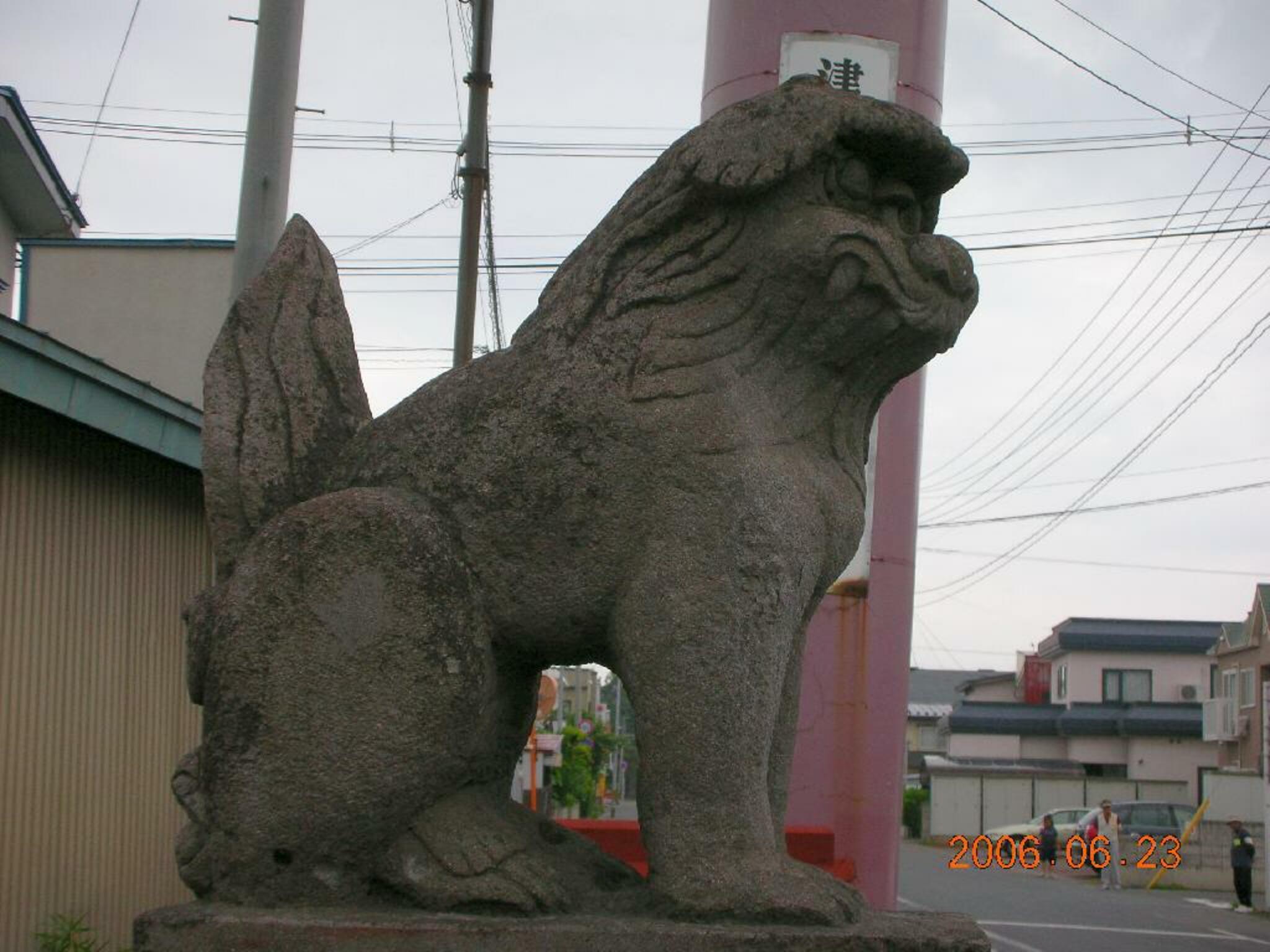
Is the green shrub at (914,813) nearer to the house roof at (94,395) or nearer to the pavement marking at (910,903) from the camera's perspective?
the pavement marking at (910,903)

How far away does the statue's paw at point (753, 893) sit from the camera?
8.38 feet

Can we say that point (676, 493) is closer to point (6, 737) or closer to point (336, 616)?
point (336, 616)

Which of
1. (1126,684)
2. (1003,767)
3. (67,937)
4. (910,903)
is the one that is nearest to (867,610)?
(67,937)

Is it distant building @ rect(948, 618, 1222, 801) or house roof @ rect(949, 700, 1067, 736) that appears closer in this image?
distant building @ rect(948, 618, 1222, 801)

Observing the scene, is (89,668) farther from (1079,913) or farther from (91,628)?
(1079,913)

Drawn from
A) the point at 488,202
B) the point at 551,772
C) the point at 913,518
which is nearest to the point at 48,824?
the point at 913,518

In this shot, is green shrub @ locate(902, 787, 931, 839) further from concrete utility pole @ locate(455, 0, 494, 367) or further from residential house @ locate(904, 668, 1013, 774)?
concrete utility pole @ locate(455, 0, 494, 367)

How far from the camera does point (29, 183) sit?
1303cm

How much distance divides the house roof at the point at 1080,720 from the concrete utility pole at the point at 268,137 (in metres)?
31.5

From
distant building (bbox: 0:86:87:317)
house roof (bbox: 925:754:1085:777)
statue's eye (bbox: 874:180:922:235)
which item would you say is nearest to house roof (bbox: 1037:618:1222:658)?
house roof (bbox: 925:754:1085:777)

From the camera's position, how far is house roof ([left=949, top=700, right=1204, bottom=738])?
120 ft

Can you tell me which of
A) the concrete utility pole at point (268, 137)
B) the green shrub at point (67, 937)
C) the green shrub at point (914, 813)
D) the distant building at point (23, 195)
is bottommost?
the green shrub at point (914, 813)

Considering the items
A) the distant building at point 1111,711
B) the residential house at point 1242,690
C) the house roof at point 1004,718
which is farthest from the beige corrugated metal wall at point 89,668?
the house roof at point 1004,718

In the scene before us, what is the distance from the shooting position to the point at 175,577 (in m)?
7.63
